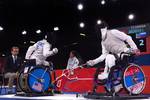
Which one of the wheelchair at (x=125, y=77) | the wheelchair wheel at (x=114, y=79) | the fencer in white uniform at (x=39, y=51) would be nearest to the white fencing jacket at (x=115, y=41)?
the wheelchair at (x=125, y=77)

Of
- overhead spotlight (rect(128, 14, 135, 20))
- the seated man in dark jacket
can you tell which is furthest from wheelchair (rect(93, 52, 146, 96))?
overhead spotlight (rect(128, 14, 135, 20))

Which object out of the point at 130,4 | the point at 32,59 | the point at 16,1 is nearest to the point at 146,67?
the point at 32,59

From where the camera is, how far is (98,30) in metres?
4.65

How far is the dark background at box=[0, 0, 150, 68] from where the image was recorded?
43.5 ft

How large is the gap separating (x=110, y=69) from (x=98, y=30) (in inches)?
27.3

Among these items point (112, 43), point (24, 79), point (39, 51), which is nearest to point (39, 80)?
point (24, 79)

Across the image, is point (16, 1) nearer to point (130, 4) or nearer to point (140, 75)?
point (130, 4)

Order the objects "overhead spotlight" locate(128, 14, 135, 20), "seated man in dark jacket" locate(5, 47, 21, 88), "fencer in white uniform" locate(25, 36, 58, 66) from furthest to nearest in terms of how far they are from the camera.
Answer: "overhead spotlight" locate(128, 14, 135, 20) < "seated man in dark jacket" locate(5, 47, 21, 88) < "fencer in white uniform" locate(25, 36, 58, 66)

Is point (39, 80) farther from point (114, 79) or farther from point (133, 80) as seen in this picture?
point (133, 80)

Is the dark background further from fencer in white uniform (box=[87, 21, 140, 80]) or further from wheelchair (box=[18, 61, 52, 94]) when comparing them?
fencer in white uniform (box=[87, 21, 140, 80])

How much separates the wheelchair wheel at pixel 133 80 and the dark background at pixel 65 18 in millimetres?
7440

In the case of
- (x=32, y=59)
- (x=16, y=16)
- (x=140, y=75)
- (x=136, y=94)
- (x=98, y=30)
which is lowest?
(x=136, y=94)

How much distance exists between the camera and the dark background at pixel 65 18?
13.2 meters

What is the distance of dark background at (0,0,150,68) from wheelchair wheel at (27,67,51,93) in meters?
6.19
